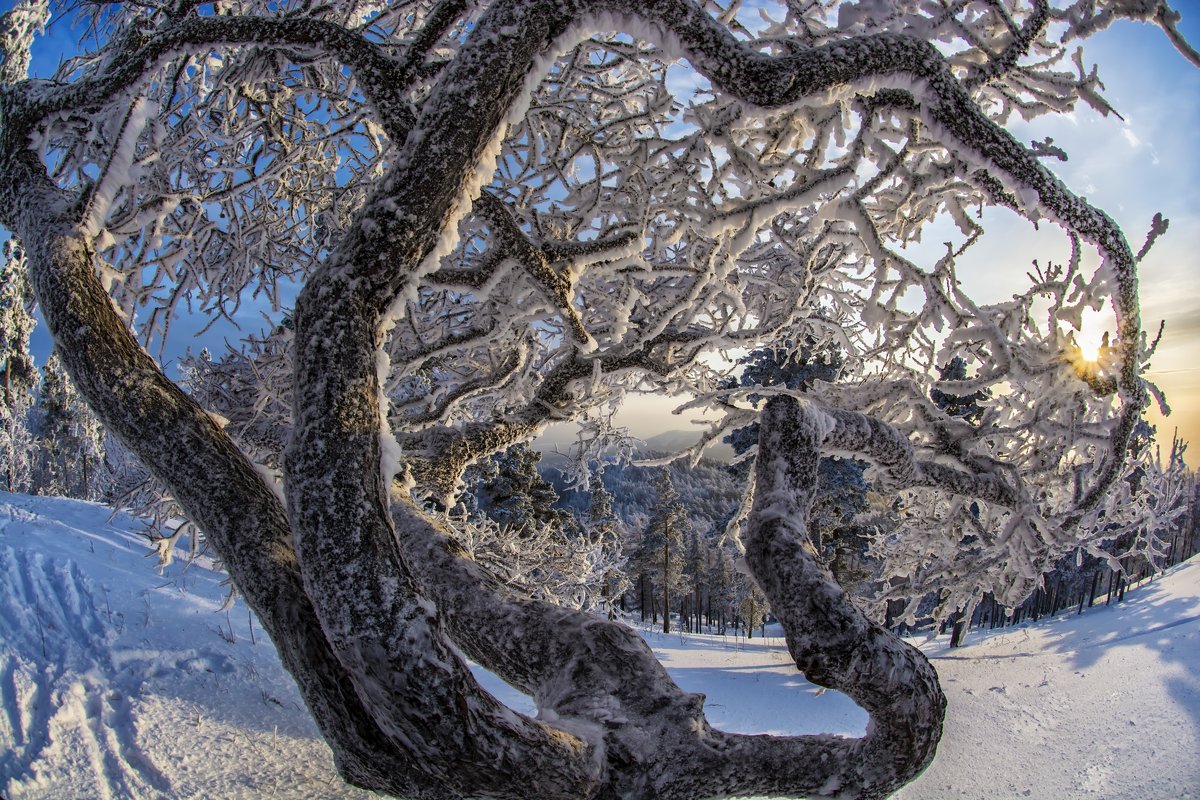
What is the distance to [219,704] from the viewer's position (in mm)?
7879

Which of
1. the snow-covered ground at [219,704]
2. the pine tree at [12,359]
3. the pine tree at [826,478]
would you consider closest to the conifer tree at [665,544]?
the pine tree at [826,478]

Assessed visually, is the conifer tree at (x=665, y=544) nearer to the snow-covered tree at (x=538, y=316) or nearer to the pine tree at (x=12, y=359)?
the pine tree at (x=12, y=359)

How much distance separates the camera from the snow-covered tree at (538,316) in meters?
1.67

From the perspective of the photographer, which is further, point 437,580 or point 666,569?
point 666,569

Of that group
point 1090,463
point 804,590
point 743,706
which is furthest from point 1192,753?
point 804,590

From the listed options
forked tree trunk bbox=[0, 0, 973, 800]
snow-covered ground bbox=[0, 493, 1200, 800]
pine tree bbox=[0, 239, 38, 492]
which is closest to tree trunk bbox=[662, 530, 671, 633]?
snow-covered ground bbox=[0, 493, 1200, 800]

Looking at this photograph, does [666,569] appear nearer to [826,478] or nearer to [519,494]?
[519,494]

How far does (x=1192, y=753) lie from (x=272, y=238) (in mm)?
15560

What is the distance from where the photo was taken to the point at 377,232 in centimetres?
177

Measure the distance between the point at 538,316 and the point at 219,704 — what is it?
7283 mm

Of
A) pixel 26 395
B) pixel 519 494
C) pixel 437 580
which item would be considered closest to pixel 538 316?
pixel 437 580

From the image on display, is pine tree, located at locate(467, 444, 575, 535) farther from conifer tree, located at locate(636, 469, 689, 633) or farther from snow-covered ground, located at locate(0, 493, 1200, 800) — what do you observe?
conifer tree, located at locate(636, 469, 689, 633)

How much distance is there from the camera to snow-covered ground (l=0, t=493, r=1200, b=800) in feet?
21.2

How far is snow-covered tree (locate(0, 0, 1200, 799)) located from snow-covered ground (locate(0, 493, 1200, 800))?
4245 millimetres
